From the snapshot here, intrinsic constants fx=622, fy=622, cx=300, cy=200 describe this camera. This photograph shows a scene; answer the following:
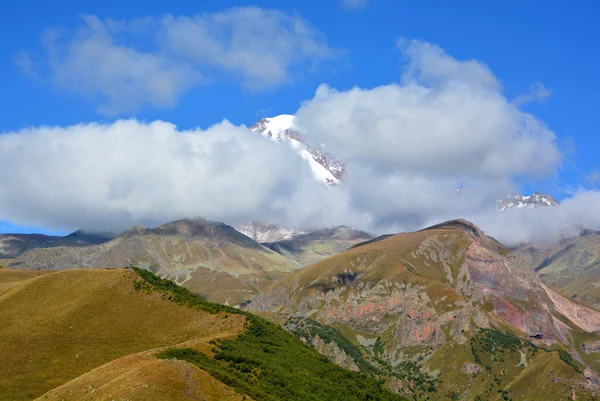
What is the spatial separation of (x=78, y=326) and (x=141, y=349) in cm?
1669

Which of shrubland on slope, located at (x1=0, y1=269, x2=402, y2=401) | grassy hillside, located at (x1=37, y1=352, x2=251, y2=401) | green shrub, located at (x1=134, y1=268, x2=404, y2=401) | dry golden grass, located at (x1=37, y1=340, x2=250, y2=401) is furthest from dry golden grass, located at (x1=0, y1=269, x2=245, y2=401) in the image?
grassy hillside, located at (x1=37, y1=352, x2=251, y2=401)

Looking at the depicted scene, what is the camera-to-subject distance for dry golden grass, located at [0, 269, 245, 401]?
107m

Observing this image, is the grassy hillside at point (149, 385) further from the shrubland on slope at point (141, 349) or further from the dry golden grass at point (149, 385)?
the shrubland on slope at point (141, 349)

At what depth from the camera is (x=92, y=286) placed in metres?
138

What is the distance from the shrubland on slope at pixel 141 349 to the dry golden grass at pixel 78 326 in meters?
0.20

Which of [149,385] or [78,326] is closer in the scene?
[149,385]

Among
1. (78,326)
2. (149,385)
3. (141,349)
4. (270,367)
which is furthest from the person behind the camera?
(78,326)

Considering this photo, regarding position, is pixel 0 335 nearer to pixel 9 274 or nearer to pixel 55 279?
pixel 55 279

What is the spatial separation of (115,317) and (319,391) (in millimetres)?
49214

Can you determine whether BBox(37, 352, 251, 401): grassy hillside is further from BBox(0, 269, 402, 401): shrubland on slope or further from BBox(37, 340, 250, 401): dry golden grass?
BBox(0, 269, 402, 401): shrubland on slope

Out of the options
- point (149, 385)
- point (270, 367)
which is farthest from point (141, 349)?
point (149, 385)

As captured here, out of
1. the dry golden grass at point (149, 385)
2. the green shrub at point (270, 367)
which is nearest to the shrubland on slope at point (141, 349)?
the dry golden grass at point (149, 385)

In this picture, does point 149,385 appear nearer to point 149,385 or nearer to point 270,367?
point 149,385

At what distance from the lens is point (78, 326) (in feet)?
404
